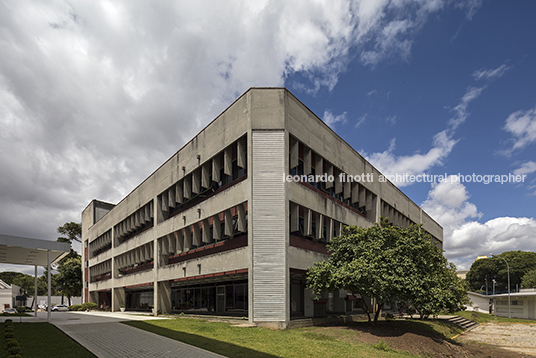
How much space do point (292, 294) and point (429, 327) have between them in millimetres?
11132

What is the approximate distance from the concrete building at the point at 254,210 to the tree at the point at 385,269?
2.77 m

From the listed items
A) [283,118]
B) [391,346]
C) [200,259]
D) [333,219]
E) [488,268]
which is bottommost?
[488,268]

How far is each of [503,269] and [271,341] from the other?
4428 inches

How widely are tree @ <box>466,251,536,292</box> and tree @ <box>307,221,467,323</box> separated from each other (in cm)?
8705

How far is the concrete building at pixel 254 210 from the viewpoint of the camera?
79.5 ft

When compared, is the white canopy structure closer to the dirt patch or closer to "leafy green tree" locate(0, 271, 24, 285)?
the dirt patch

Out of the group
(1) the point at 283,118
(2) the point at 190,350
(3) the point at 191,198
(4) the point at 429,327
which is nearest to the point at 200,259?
(3) the point at 191,198

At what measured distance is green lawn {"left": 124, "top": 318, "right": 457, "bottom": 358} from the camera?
15156 millimetres

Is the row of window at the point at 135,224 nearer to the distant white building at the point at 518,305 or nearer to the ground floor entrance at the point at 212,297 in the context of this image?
the ground floor entrance at the point at 212,297

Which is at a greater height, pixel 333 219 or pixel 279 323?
pixel 333 219

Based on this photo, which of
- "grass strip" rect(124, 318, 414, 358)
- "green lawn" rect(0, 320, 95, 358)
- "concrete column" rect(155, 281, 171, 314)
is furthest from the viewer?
"concrete column" rect(155, 281, 171, 314)

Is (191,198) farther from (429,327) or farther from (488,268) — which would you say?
(488,268)

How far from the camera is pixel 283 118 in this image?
2552cm

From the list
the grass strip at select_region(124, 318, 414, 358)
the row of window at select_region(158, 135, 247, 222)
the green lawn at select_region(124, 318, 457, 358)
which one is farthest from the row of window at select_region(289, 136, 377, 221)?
the grass strip at select_region(124, 318, 414, 358)
